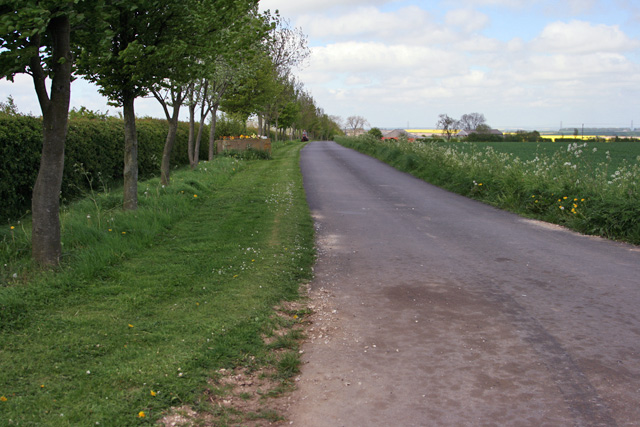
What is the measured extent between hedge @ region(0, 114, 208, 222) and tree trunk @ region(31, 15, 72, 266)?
9.13 feet

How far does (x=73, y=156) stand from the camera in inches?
555

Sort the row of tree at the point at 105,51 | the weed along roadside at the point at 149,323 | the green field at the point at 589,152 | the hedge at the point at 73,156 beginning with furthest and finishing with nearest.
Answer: the green field at the point at 589,152
the hedge at the point at 73,156
the row of tree at the point at 105,51
the weed along roadside at the point at 149,323

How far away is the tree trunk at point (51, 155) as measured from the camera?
6059 millimetres

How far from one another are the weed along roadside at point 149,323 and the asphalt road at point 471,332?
435 mm

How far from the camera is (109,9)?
6305mm

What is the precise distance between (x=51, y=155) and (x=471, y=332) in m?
5.16

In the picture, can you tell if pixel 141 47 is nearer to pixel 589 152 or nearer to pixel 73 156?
pixel 73 156

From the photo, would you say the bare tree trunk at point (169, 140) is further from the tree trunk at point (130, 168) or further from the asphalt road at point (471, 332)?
the asphalt road at point (471, 332)

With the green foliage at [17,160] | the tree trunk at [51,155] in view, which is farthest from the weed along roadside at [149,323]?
the green foliage at [17,160]

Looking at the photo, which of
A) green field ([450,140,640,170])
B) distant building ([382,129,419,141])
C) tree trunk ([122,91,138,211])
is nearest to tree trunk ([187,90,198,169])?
tree trunk ([122,91,138,211])

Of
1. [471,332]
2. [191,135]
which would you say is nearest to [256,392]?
[471,332]

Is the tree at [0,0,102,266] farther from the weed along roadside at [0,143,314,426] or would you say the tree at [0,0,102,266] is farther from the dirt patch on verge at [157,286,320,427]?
the dirt patch on verge at [157,286,320,427]

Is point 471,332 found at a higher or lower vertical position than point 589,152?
lower

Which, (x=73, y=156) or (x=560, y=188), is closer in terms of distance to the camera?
(x=560, y=188)
